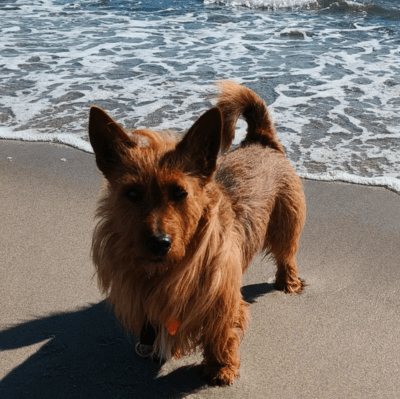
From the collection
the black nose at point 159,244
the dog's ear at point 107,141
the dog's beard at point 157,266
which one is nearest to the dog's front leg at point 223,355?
the dog's beard at point 157,266

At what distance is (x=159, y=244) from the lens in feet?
6.89

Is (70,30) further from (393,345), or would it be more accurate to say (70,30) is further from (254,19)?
(393,345)

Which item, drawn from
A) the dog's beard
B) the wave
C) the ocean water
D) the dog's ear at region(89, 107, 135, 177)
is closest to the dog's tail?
the ocean water

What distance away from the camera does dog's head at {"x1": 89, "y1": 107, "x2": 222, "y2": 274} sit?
7.09 ft

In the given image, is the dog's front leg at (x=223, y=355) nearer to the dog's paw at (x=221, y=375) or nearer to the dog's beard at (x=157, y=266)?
the dog's paw at (x=221, y=375)

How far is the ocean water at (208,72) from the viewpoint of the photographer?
5.36m

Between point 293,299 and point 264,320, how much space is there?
0.29 metres

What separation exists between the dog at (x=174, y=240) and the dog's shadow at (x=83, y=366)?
161 millimetres

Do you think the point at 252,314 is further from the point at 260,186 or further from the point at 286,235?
the point at 260,186

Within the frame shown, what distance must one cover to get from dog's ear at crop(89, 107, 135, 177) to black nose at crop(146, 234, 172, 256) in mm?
433

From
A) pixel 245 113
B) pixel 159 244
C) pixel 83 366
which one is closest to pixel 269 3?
pixel 245 113

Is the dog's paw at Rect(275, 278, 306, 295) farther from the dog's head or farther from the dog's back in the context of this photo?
the dog's head

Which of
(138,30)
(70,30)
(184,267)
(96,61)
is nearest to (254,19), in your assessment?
(138,30)

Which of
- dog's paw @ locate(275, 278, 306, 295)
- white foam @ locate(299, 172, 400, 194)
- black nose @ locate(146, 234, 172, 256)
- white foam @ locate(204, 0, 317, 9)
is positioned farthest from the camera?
white foam @ locate(204, 0, 317, 9)
